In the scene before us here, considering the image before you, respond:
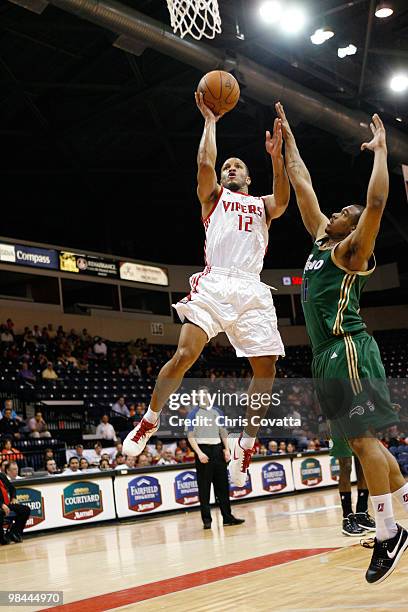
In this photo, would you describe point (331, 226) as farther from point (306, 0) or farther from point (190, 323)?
point (306, 0)

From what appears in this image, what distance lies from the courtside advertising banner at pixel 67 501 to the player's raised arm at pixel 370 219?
295 inches

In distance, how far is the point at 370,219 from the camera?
4145 millimetres

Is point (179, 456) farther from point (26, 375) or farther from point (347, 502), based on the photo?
point (347, 502)

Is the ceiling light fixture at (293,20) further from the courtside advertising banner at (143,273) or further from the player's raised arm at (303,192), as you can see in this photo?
the courtside advertising banner at (143,273)

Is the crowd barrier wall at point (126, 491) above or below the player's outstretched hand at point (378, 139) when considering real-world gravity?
below

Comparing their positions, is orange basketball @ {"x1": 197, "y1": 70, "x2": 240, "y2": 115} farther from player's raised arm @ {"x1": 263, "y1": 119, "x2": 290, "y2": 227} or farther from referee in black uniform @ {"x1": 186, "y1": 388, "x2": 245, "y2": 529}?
referee in black uniform @ {"x1": 186, "y1": 388, "x2": 245, "y2": 529}

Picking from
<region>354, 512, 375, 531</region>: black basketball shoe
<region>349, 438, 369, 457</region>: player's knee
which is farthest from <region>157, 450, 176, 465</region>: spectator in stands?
<region>349, 438, 369, 457</region>: player's knee

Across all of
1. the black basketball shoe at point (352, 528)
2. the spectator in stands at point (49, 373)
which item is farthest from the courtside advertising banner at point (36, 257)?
the black basketball shoe at point (352, 528)

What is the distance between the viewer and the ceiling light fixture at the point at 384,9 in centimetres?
1303

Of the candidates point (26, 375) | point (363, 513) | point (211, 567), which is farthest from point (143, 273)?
point (211, 567)

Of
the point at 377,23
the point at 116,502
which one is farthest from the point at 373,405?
the point at 377,23

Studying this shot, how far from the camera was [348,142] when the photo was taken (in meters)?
16.1

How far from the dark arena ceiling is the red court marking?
8886 millimetres

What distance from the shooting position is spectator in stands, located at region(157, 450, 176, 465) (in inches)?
512
